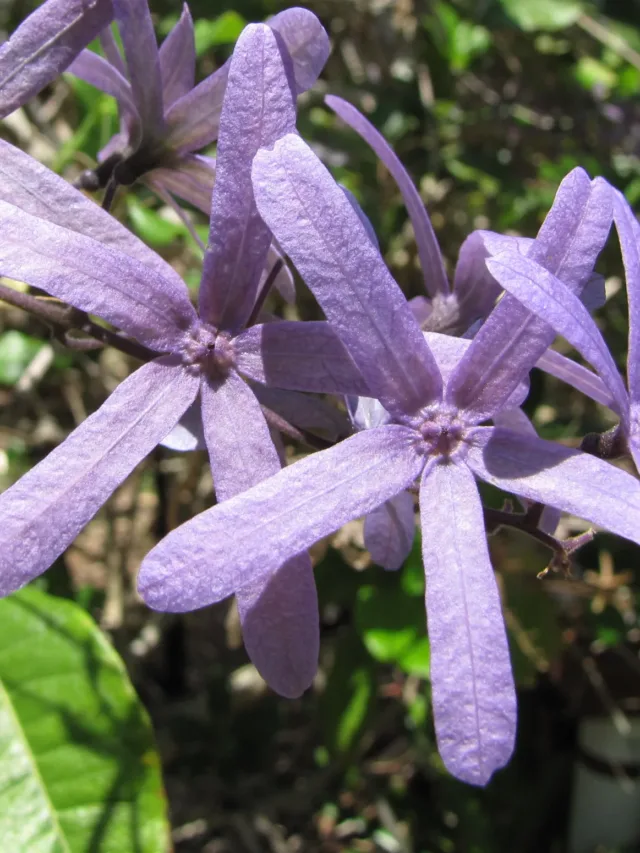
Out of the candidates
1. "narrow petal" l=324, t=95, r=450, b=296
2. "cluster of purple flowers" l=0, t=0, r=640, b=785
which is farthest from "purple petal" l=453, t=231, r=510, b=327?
"cluster of purple flowers" l=0, t=0, r=640, b=785

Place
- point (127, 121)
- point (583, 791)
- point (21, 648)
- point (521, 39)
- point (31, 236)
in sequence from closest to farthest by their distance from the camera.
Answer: point (31, 236) < point (127, 121) < point (21, 648) < point (521, 39) < point (583, 791)

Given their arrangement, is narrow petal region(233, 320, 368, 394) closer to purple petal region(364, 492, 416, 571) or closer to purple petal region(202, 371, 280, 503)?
purple petal region(202, 371, 280, 503)

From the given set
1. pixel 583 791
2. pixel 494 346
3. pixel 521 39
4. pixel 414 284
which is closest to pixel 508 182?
pixel 414 284

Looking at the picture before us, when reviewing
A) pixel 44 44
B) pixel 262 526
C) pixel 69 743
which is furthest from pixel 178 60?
pixel 69 743

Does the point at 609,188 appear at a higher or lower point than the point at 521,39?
higher

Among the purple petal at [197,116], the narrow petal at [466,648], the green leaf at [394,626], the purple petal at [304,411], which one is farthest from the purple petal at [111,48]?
the green leaf at [394,626]

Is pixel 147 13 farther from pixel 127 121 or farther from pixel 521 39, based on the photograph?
pixel 521 39

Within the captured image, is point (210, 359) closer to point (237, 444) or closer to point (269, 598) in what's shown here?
point (237, 444)
